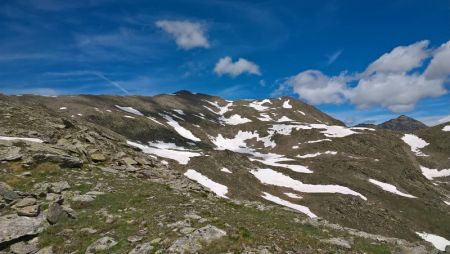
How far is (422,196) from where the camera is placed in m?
88.3

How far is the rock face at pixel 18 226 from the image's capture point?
18031mm

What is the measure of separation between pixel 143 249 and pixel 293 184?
70.2 metres

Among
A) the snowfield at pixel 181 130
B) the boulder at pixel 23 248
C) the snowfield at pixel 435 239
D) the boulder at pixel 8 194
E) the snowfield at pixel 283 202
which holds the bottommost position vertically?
the snowfield at pixel 435 239

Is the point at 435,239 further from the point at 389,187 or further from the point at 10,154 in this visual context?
the point at 10,154

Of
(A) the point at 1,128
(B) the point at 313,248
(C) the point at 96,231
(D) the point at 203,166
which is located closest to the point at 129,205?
(C) the point at 96,231

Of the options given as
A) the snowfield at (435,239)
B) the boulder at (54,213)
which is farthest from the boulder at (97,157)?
A: the snowfield at (435,239)

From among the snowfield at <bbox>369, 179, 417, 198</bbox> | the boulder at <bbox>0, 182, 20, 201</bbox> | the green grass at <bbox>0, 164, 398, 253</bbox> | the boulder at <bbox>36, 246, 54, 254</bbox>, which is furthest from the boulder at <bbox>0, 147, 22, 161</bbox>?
the snowfield at <bbox>369, 179, 417, 198</bbox>

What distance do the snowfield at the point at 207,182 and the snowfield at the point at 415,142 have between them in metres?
97.2

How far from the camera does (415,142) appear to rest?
479ft

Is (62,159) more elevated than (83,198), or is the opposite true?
(62,159)

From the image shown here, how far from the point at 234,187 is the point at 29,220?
2157 inches

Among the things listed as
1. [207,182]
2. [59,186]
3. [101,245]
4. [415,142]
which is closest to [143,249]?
[101,245]

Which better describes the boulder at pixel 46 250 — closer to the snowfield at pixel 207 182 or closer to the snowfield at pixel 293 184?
the snowfield at pixel 207 182

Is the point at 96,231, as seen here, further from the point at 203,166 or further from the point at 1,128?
the point at 203,166
